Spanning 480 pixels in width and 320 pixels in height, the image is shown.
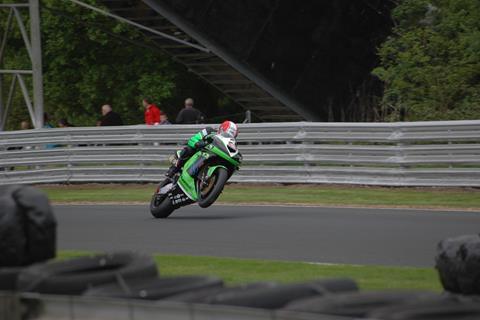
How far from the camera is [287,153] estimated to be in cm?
2084

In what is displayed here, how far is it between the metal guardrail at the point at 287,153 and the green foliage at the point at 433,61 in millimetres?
3904

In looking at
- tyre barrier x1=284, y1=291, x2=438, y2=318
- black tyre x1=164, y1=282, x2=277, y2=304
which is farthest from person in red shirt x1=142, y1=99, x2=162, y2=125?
tyre barrier x1=284, y1=291, x2=438, y2=318

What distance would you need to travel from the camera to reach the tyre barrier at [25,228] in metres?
5.99

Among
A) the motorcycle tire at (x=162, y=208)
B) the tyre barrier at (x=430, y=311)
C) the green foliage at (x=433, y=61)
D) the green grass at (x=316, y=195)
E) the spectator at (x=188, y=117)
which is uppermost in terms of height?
the green foliage at (x=433, y=61)

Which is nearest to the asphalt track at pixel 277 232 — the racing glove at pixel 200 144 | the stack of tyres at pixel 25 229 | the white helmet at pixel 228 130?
the racing glove at pixel 200 144

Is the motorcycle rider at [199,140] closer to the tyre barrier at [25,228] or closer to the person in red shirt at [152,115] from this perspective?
the tyre barrier at [25,228]

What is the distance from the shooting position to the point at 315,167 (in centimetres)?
2048

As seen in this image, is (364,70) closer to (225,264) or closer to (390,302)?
(225,264)

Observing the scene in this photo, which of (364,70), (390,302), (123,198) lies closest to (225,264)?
(390,302)

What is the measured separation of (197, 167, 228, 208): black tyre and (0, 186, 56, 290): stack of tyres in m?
8.92

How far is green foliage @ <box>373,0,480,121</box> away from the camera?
24.5m

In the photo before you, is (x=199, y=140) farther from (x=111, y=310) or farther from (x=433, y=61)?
(x=433, y=61)

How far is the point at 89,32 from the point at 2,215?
34.9m

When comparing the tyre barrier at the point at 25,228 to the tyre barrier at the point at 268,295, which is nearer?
the tyre barrier at the point at 268,295
